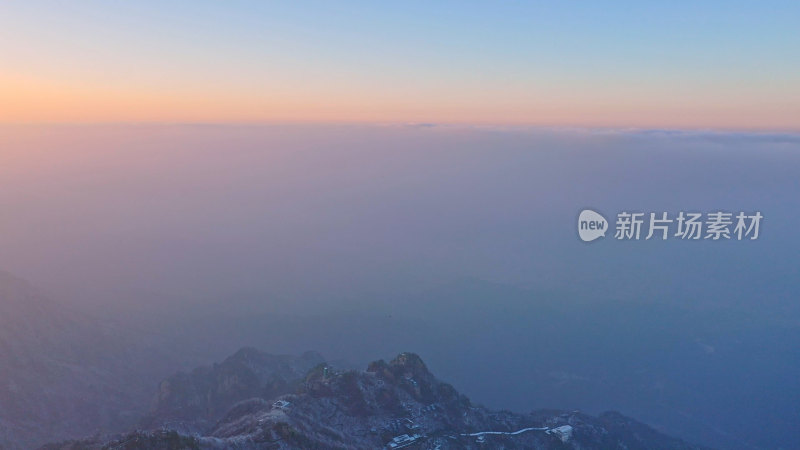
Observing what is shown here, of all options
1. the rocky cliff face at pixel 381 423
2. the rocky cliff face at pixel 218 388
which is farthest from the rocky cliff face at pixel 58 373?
the rocky cliff face at pixel 381 423

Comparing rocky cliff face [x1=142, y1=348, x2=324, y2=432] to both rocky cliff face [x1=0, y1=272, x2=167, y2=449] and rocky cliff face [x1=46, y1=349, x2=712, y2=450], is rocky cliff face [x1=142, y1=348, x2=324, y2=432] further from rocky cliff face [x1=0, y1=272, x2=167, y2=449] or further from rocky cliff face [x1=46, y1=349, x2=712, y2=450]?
rocky cliff face [x1=0, y1=272, x2=167, y2=449]

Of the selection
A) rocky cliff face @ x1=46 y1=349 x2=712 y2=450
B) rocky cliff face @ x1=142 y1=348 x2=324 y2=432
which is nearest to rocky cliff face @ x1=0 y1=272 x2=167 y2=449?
rocky cliff face @ x1=142 y1=348 x2=324 y2=432

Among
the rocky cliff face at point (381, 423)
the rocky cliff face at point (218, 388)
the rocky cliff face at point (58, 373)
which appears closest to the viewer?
the rocky cliff face at point (381, 423)

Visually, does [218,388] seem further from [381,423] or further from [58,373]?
[381,423]

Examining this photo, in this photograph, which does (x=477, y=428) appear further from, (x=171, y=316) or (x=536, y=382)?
(x=171, y=316)

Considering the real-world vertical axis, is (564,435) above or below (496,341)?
above

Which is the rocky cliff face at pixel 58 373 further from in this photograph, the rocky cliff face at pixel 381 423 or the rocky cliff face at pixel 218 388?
the rocky cliff face at pixel 381 423

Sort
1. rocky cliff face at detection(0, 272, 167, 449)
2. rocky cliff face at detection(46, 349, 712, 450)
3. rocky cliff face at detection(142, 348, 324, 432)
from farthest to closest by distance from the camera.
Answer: rocky cliff face at detection(0, 272, 167, 449)
rocky cliff face at detection(142, 348, 324, 432)
rocky cliff face at detection(46, 349, 712, 450)

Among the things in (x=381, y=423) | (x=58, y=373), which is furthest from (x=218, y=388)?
(x=381, y=423)

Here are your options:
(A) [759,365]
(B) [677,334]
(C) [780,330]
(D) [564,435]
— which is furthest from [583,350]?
(D) [564,435]
